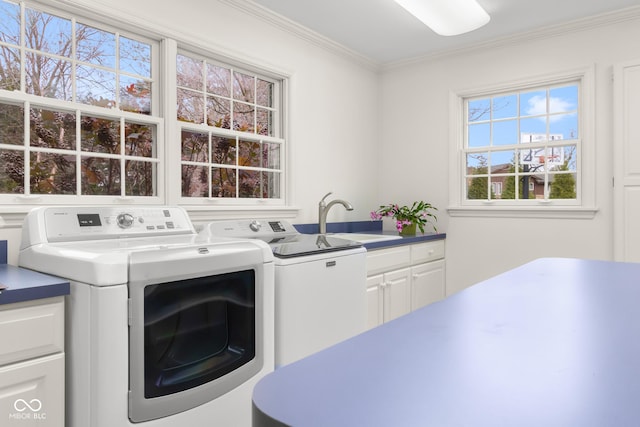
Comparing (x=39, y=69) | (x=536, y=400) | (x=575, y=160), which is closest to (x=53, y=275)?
(x=39, y=69)

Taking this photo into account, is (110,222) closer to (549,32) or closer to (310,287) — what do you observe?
(310,287)

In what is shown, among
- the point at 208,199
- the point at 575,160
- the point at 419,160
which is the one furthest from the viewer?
the point at 419,160

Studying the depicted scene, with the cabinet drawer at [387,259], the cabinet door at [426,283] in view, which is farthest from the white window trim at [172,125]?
the cabinet door at [426,283]

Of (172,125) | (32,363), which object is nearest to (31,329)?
(32,363)

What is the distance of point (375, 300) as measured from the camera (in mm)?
3109

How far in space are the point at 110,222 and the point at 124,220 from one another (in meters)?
0.07

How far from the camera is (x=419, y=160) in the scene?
4.22 m

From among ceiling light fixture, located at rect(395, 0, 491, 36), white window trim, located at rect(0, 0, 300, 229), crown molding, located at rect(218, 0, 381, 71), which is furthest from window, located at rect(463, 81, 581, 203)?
white window trim, located at rect(0, 0, 300, 229)

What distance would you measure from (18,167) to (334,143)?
95.1 inches

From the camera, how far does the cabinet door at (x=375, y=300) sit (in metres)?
3.04

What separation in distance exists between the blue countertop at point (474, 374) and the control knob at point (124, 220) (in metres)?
1.65

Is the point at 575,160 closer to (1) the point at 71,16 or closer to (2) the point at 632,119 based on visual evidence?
(2) the point at 632,119

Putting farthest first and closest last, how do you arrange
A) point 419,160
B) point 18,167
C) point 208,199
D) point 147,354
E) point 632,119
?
point 419,160, point 632,119, point 208,199, point 18,167, point 147,354

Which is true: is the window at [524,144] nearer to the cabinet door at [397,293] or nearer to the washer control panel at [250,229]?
the cabinet door at [397,293]
